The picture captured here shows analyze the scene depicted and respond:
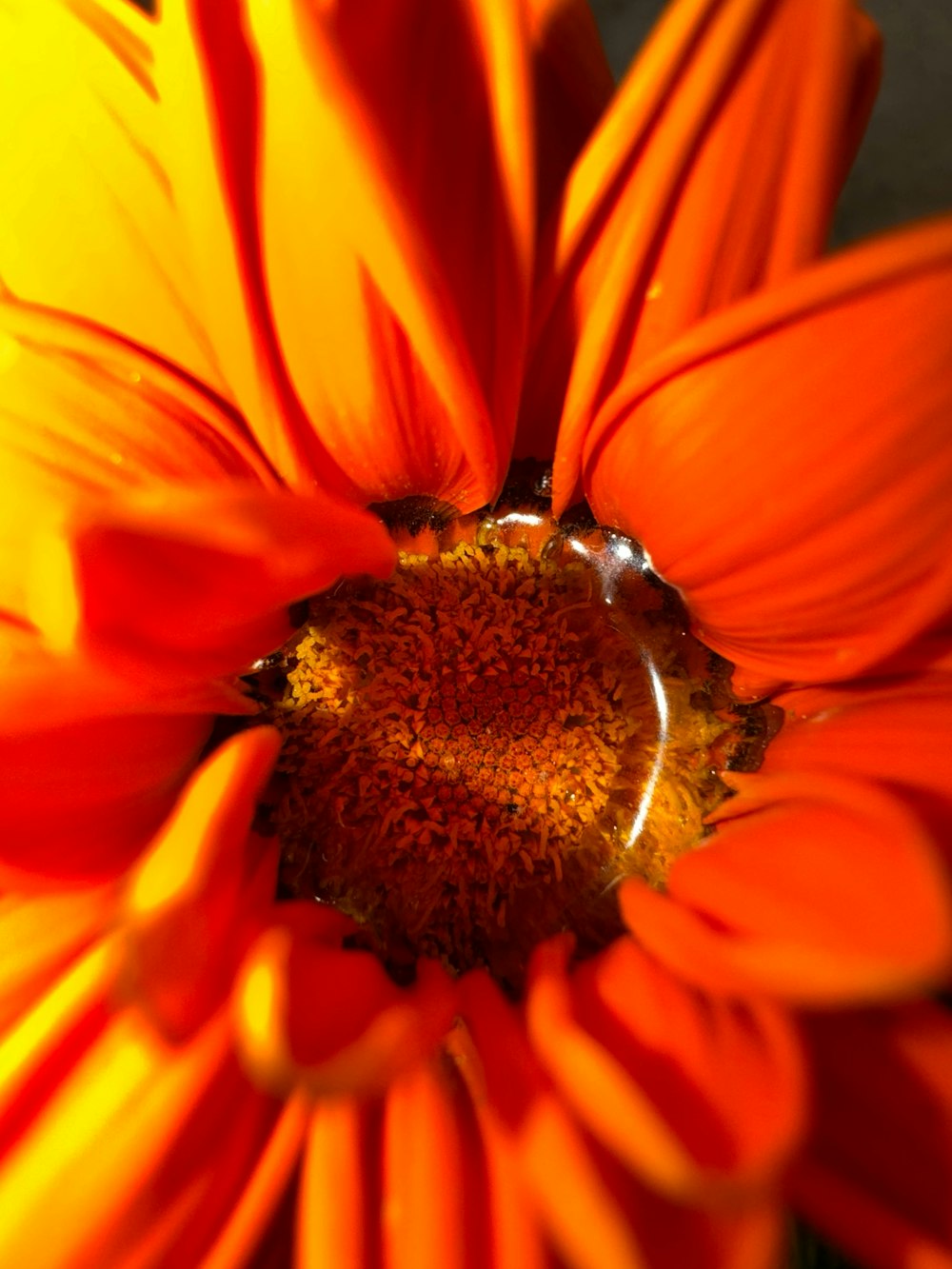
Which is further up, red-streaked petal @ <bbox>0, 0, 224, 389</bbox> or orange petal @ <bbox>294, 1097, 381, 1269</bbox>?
red-streaked petal @ <bbox>0, 0, 224, 389</bbox>

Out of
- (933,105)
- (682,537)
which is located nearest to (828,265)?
(682,537)

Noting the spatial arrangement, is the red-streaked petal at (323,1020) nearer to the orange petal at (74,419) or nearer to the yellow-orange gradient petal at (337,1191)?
the yellow-orange gradient petal at (337,1191)

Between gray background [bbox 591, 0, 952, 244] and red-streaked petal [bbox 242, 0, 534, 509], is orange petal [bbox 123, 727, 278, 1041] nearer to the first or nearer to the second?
red-streaked petal [bbox 242, 0, 534, 509]

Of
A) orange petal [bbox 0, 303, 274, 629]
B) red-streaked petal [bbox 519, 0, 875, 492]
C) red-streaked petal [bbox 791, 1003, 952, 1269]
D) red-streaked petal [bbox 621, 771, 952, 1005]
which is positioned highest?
orange petal [bbox 0, 303, 274, 629]

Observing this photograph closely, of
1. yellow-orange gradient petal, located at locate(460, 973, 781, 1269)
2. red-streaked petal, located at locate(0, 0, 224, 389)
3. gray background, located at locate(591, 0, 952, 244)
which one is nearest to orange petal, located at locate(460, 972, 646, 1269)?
yellow-orange gradient petal, located at locate(460, 973, 781, 1269)

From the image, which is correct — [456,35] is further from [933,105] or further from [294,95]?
[933,105]

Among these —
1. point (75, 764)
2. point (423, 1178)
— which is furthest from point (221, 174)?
point (423, 1178)
